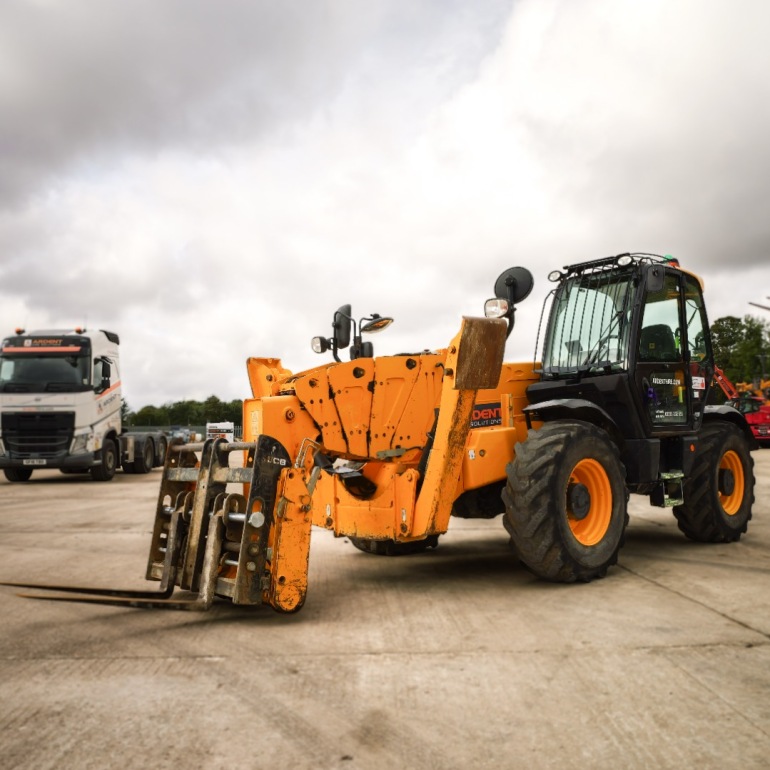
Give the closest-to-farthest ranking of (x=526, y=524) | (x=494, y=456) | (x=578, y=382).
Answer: (x=526, y=524) < (x=494, y=456) < (x=578, y=382)

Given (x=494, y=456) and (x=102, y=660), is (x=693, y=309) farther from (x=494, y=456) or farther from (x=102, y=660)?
(x=102, y=660)

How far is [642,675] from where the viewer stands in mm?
3430

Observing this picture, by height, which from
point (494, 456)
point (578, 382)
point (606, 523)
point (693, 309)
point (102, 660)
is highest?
point (693, 309)

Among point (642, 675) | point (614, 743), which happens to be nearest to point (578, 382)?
point (642, 675)

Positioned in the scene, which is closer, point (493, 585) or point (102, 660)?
point (102, 660)

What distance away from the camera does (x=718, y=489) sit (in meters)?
7.17

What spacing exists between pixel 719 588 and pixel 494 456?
182 centimetres

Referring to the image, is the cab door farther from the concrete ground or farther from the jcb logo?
the concrete ground

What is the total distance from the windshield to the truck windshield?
12.0 meters

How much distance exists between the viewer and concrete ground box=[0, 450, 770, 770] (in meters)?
2.71

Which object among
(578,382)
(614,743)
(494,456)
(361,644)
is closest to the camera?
(614,743)

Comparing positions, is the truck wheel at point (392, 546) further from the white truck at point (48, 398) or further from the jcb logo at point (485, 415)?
the white truck at point (48, 398)

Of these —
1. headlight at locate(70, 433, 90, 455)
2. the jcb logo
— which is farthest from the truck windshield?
the jcb logo

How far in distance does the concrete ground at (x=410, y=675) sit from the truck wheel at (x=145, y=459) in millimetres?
13277
